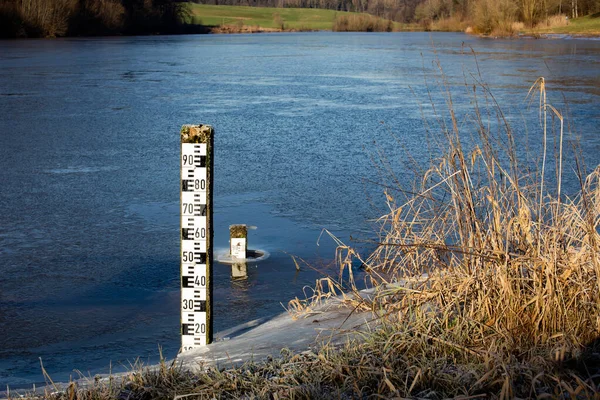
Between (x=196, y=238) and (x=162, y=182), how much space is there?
5.01 m

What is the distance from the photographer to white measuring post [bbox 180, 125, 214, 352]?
15.2 ft

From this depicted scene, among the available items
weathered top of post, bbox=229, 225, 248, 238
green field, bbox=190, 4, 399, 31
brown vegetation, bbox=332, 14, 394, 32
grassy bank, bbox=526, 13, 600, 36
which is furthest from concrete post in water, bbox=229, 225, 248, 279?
green field, bbox=190, 4, 399, 31

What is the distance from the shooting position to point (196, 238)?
4.69 m

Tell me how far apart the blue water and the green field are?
234 feet

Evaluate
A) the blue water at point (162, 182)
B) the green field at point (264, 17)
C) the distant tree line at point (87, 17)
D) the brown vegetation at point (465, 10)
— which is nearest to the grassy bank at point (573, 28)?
the brown vegetation at point (465, 10)

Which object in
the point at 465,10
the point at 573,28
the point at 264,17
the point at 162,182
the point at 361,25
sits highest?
the point at 264,17

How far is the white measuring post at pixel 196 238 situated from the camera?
4645mm

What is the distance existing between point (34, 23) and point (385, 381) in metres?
53.8

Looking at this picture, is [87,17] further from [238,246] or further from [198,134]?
[198,134]

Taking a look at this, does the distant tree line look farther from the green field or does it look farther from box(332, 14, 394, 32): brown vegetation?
box(332, 14, 394, 32): brown vegetation

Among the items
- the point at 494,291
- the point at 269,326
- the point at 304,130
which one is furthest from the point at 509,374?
the point at 304,130

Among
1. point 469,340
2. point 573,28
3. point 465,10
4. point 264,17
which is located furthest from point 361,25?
point 469,340

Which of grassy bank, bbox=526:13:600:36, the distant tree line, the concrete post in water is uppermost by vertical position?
the distant tree line

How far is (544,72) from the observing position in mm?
21719
